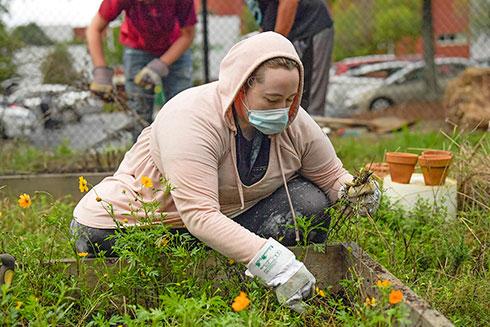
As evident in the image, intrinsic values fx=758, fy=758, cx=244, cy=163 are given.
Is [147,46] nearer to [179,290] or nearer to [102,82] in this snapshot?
[102,82]

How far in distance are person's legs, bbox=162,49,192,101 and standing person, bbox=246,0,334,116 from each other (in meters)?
0.57

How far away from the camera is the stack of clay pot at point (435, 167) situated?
11.8ft

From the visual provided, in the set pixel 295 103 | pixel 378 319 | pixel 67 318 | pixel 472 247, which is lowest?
pixel 472 247

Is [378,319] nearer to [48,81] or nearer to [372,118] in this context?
[48,81]

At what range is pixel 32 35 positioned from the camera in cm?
675

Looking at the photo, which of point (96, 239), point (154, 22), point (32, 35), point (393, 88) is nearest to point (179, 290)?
point (96, 239)

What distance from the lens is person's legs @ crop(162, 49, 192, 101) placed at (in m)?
5.12

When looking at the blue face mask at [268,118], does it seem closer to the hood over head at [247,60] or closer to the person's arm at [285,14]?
the hood over head at [247,60]

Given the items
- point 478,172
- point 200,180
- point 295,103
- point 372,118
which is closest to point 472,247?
point 478,172

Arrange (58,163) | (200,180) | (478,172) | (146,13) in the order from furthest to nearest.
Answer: (58,163) < (146,13) < (478,172) < (200,180)

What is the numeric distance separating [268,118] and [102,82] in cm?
266

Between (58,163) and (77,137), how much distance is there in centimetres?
92

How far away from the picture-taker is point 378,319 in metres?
1.92

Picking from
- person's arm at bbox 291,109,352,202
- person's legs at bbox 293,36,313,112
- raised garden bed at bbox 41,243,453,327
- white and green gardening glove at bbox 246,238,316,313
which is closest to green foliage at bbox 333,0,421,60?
person's legs at bbox 293,36,313,112
